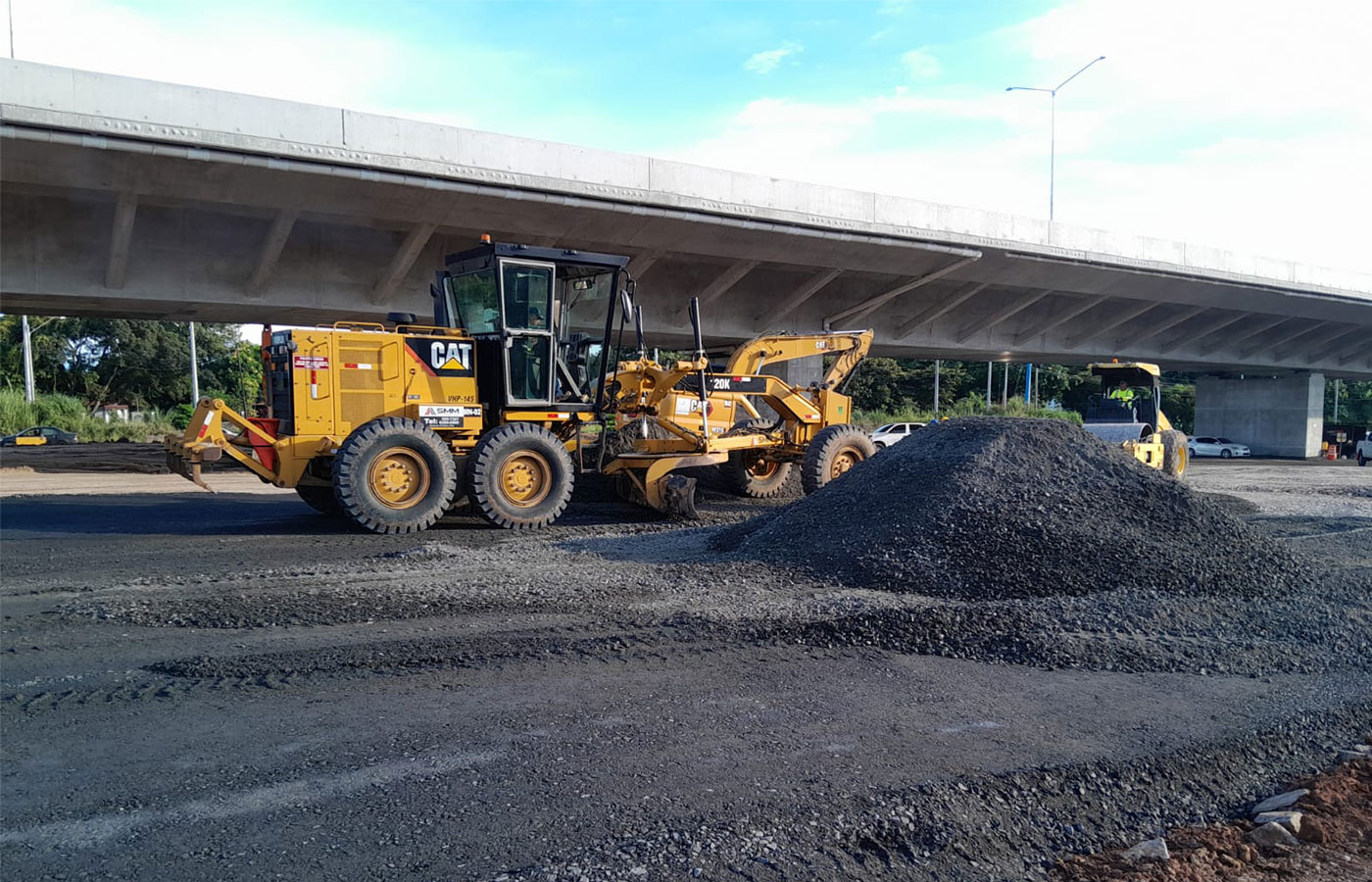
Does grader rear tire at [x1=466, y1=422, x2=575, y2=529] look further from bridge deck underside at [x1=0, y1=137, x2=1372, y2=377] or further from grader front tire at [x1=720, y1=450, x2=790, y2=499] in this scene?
bridge deck underside at [x1=0, y1=137, x2=1372, y2=377]

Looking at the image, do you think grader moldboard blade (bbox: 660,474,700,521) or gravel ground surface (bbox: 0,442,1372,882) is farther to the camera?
grader moldboard blade (bbox: 660,474,700,521)

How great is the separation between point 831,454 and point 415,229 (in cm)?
894

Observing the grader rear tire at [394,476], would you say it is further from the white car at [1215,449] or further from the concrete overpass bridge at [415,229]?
the white car at [1215,449]

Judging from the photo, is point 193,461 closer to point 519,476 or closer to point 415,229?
point 519,476

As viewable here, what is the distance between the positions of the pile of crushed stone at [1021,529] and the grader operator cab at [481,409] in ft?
9.89

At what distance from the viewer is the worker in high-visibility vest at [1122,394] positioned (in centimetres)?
2203

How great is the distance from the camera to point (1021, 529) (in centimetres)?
844

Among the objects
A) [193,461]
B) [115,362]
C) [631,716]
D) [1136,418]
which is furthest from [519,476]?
[115,362]

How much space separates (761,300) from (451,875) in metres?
21.1

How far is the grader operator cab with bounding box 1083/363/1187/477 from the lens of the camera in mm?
19391

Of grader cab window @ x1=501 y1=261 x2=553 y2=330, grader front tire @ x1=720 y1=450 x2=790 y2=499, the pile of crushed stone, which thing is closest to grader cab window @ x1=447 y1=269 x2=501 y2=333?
grader cab window @ x1=501 y1=261 x2=553 y2=330

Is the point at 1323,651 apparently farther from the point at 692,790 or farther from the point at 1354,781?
the point at 692,790

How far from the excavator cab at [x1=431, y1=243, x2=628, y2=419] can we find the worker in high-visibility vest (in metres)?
14.6

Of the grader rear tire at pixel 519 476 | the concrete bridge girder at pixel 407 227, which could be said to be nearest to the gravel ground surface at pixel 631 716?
the grader rear tire at pixel 519 476
